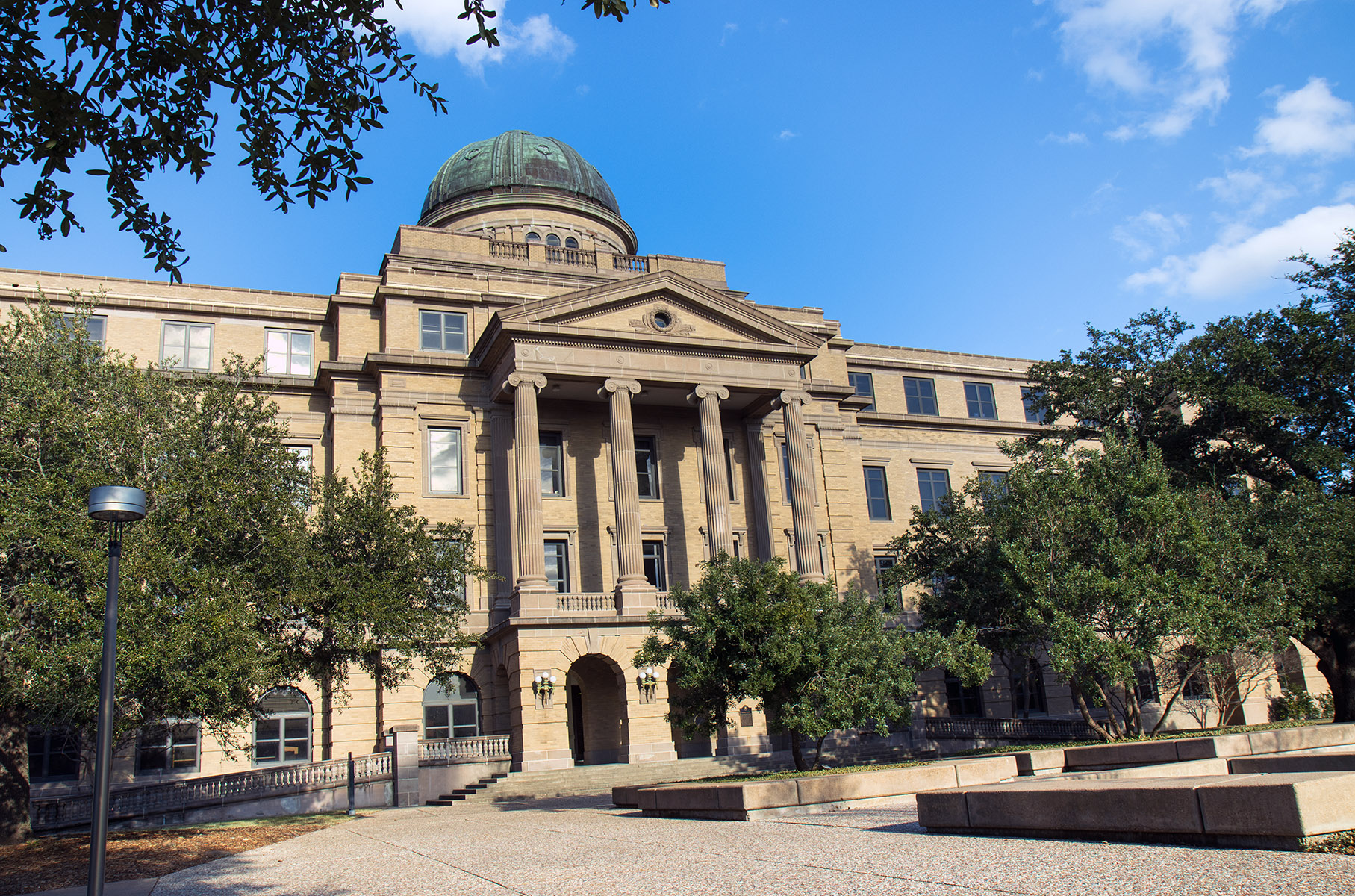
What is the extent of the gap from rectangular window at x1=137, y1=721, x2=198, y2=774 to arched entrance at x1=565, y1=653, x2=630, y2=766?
12.0 metres

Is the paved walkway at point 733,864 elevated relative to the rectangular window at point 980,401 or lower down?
lower down

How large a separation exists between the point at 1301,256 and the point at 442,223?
39.1 meters

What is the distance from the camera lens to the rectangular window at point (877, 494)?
4582 centimetres

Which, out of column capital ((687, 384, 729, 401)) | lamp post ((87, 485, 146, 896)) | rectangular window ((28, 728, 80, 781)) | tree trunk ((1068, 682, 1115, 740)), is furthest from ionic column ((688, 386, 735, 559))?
lamp post ((87, 485, 146, 896))

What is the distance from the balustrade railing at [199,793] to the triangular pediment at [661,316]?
1533cm

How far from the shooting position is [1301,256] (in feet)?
128

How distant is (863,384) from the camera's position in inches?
1916

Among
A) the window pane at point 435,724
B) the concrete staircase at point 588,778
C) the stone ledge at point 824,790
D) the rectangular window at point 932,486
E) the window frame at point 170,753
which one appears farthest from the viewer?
the rectangular window at point 932,486

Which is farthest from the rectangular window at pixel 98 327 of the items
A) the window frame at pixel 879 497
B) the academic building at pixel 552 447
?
the window frame at pixel 879 497

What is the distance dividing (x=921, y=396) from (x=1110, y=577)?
847 inches

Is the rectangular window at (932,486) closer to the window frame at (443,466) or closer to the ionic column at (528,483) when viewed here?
the ionic column at (528,483)

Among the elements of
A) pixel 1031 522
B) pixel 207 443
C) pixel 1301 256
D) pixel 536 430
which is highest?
pixel 1301 256

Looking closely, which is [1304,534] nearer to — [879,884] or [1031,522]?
[1031,522]

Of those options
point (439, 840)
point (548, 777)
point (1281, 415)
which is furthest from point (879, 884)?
point (1281, 415)
